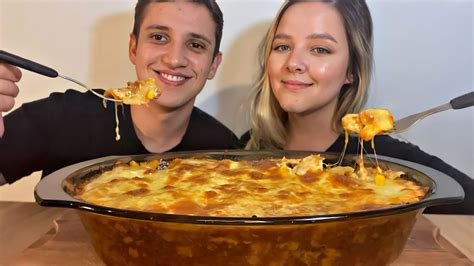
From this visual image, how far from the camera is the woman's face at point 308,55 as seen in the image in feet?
4.60

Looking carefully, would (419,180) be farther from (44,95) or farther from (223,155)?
(44,95)

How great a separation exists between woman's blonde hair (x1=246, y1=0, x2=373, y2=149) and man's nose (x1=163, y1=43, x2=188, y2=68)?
8.4 inches

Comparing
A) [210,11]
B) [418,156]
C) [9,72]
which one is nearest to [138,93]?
[9,72]

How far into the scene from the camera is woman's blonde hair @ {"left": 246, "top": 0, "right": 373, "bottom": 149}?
143 cm

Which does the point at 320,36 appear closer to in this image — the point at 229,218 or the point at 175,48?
the point at 175,48

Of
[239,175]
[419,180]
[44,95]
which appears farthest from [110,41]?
[419,180]

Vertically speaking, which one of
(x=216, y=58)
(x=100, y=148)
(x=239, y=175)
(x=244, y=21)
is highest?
(x=244, y=21)

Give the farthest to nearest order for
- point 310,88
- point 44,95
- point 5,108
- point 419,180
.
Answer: point 44,95
point 310,88
point 5,108
point 419,180

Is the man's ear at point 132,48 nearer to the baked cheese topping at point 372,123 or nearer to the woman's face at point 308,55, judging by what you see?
the woman's face at point 308,55

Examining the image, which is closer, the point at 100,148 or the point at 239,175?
the point at 239,175

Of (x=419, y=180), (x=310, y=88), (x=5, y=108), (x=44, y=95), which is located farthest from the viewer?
(x=44, y=95)

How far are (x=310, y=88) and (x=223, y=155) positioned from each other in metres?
0.37

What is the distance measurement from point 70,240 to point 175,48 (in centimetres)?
65

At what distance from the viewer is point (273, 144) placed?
1524mm
